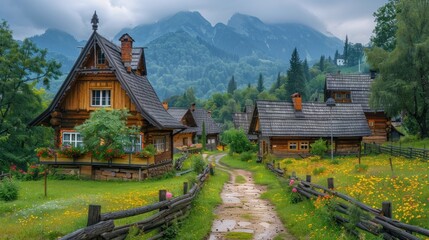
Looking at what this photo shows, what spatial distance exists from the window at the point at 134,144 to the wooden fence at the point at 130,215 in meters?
11.9

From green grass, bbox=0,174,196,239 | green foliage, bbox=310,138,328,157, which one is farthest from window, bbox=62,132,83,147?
green foliage, bbox=310,138,328,157

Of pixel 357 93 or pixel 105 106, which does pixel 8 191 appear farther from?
pixel 357 93

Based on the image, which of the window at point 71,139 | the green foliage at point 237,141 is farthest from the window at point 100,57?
the green foliage at point 237,141

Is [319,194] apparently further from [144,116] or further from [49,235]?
[144,116]

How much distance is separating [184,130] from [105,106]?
31.6 m

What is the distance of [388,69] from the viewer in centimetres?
3981

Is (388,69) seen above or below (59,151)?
above

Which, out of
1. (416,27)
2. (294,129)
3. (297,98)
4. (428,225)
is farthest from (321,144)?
(428,225)

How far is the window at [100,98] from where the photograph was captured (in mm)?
28266

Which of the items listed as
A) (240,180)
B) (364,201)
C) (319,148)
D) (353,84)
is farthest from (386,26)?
(364,201)

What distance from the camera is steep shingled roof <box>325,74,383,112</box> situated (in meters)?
52.0

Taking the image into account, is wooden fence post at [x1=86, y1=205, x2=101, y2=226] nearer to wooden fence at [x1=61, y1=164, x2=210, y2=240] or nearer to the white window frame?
wooden fence at [x1=61, y1=164, x2=210, y2=240]

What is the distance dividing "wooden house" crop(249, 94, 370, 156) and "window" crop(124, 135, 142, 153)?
16167 mm

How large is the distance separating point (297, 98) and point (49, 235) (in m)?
35.9
